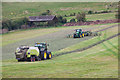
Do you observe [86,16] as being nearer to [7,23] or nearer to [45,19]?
[45,19]

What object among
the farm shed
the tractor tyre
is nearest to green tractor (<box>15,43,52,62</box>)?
the tractor tyre

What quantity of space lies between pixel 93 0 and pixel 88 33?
116254mm

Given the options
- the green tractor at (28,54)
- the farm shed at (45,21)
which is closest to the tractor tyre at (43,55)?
the green tractor at (28,54)

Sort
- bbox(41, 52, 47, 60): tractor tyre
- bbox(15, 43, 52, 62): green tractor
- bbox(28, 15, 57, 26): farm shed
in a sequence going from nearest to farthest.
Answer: bbox(15, 43, 52, 62): green tractor < bbox(41, 52, 47, 60): tractor tyre < bbox(28, 15, 57, 26): farm shed

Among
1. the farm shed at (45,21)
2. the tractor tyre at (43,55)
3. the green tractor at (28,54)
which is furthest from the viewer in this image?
the farm shed at (45,21)

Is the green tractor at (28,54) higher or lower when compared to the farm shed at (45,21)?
lower

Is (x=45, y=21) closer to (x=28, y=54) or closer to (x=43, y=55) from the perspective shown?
(x=43, y=55)

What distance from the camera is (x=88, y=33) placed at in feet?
220

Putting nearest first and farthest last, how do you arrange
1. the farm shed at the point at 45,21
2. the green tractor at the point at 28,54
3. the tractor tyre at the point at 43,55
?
1. the green tractor at the point at 28,54
2. the tractor tyre at the point at 43,55
3. the farm shed at the point at 45,21

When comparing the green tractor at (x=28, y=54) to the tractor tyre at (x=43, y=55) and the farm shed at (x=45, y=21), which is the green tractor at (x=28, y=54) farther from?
the farm shed at (x=45, y=21)

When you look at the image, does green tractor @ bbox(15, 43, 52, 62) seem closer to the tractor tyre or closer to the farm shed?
the tractor tyre

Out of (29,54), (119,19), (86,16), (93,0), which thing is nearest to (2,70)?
(29,54)

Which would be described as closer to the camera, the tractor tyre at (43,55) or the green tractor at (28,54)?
the green tractor at (28,54)

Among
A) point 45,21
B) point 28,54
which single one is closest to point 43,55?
point 28,54
